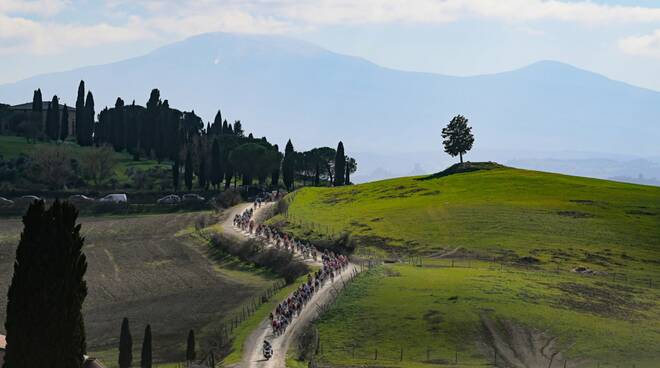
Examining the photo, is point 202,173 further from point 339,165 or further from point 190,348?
point 190,348

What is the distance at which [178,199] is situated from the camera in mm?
165000

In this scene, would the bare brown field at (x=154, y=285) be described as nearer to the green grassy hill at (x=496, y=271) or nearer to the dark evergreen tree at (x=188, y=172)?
the green grassy hill at (x=496, y=271)

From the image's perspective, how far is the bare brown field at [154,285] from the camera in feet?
237

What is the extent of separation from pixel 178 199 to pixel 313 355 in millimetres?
110624

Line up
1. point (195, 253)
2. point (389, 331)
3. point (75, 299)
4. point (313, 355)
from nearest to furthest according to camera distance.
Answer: point (75, 299) → point (313, 355) → point (389, 331) → point (195, 253)

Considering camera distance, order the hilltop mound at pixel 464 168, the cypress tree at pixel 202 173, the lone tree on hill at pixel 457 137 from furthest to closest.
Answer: the cypress tree at pixel 202 173
the lone tree on hill at pixel 457 137
the hilltop mound at pixel 464 168

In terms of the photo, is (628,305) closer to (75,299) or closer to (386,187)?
(75,299)

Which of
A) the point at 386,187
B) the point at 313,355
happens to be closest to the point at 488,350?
the point at 313,355

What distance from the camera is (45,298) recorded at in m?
41.3

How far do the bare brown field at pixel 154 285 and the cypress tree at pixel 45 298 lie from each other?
72.8 feet

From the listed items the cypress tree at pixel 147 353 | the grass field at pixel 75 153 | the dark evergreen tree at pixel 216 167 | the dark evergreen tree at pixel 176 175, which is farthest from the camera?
the grass field at pixel 75 153

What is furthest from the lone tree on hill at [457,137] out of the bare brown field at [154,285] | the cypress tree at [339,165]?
the bare brown field at [154,285]

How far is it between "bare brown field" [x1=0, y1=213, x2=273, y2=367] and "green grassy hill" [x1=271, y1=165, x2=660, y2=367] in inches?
500

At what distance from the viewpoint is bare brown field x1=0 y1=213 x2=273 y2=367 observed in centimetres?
7225
